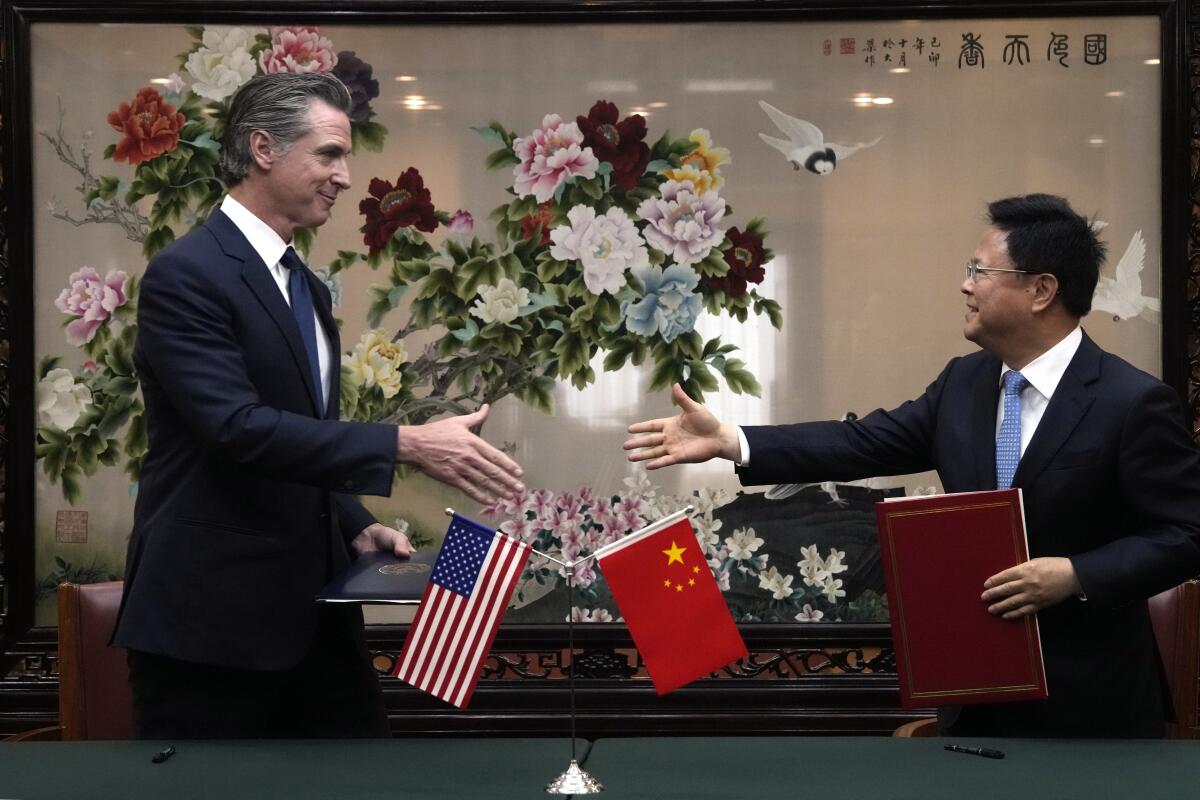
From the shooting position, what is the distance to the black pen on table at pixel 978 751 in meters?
2.05

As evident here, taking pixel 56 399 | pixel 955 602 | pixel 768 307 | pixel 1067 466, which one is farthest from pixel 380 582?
pixel 56 399

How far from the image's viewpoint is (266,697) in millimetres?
2371

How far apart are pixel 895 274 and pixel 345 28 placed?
1.75 m

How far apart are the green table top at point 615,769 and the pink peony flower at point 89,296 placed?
70.0 inches

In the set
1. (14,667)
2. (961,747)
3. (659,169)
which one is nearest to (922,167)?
(659,169)

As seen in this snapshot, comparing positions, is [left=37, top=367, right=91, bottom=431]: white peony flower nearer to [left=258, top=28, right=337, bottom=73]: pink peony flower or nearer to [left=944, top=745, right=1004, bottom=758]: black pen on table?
[left=258, top=28, right=337, bottom=73]: pink peony flower

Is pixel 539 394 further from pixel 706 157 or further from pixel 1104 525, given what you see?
pixel 1104 525

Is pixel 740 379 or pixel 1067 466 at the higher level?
pixel 740 379

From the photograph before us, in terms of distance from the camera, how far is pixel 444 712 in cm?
367

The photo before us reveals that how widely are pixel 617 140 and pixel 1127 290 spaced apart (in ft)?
5.06

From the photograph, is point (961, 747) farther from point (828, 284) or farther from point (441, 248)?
point (441, 248)

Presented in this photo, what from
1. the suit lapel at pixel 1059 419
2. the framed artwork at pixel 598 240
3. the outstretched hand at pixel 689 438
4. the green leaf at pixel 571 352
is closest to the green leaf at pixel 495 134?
the framed artwork at pixel 598 240

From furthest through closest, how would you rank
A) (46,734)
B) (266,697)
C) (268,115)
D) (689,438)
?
(46,734) < (689,438) < (268,115) < (266,697)

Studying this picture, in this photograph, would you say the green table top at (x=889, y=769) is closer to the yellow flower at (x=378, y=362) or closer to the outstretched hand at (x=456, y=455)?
the outstretched hand at (x=456, y=455)
